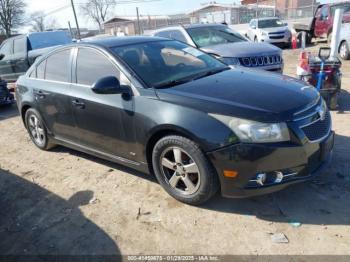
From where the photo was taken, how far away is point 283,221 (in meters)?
3.10

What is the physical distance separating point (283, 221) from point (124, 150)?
72.3 inches

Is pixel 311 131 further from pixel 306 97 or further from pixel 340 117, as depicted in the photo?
pixel 340 117

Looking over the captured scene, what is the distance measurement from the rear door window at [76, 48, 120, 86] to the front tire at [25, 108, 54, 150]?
4.33ft

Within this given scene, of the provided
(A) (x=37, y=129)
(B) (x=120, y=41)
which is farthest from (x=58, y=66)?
(A) (x=37, y=129)

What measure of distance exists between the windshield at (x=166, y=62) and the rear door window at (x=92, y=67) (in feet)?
0.57

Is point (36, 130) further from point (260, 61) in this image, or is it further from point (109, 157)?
point (260, 61)

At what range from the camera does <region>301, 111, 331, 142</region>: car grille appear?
3.02 metres

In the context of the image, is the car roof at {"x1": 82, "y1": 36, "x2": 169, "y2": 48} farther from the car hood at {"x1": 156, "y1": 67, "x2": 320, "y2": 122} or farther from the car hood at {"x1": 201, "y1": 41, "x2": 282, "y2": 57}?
the car hood at {"x1": 201, "y1": 41, "x2": 282, "y2": 57}

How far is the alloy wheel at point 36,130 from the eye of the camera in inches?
205

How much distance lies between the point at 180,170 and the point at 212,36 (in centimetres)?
558

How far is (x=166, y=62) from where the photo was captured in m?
3.99

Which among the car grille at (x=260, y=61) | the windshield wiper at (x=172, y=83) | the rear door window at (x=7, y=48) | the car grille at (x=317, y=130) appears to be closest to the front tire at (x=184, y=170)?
the windshield wiper at (x=172, y=83)

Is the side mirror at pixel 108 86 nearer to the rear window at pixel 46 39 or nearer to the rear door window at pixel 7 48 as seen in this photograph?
the rear window at pixel 46 39

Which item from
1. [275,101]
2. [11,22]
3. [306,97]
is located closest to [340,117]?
[306,97]
